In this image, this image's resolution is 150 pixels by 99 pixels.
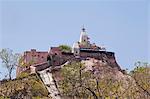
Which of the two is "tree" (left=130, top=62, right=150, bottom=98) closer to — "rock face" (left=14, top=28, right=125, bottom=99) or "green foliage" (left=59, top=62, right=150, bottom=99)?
"green foliage" (left=59, top=62, right=150, bottom=99)

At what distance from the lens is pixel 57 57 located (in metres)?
62.9

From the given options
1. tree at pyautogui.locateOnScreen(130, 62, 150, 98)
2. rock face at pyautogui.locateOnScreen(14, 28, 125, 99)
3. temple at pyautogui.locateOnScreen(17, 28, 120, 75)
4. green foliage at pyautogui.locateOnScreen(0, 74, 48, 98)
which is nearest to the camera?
tree at pyautogui.locateOnScreen(130, 62, 150, 98)

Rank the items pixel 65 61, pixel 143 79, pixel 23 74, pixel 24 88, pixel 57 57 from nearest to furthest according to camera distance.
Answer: pixel 143 79 → pixel 24 88 → pixel 23 74 → pixel 65 61 → pixel 57 57

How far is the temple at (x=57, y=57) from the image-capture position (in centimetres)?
6181

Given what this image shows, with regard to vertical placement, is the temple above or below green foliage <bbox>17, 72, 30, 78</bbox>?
above

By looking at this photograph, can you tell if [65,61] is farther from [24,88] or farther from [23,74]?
[24,88]

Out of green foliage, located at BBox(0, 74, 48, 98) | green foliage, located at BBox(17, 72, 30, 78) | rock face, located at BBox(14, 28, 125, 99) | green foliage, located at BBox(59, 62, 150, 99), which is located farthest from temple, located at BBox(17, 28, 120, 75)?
green foliage, located at BBox(59, 62, 150, 99)

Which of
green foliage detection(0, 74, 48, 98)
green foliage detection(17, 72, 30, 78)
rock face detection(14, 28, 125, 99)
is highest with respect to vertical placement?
rock face detection(14, 28, 125, 99)

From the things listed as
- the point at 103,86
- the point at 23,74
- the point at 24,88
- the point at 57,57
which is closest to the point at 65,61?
the point at 57,57

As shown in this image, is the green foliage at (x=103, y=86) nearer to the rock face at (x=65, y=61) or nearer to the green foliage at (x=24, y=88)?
the green foliage at (x=24, y=88)

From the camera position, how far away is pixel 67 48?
74000 mm

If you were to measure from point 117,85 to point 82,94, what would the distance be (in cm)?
358

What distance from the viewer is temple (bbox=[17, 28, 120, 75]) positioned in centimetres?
6181

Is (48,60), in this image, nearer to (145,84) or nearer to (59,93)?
(59,93)
